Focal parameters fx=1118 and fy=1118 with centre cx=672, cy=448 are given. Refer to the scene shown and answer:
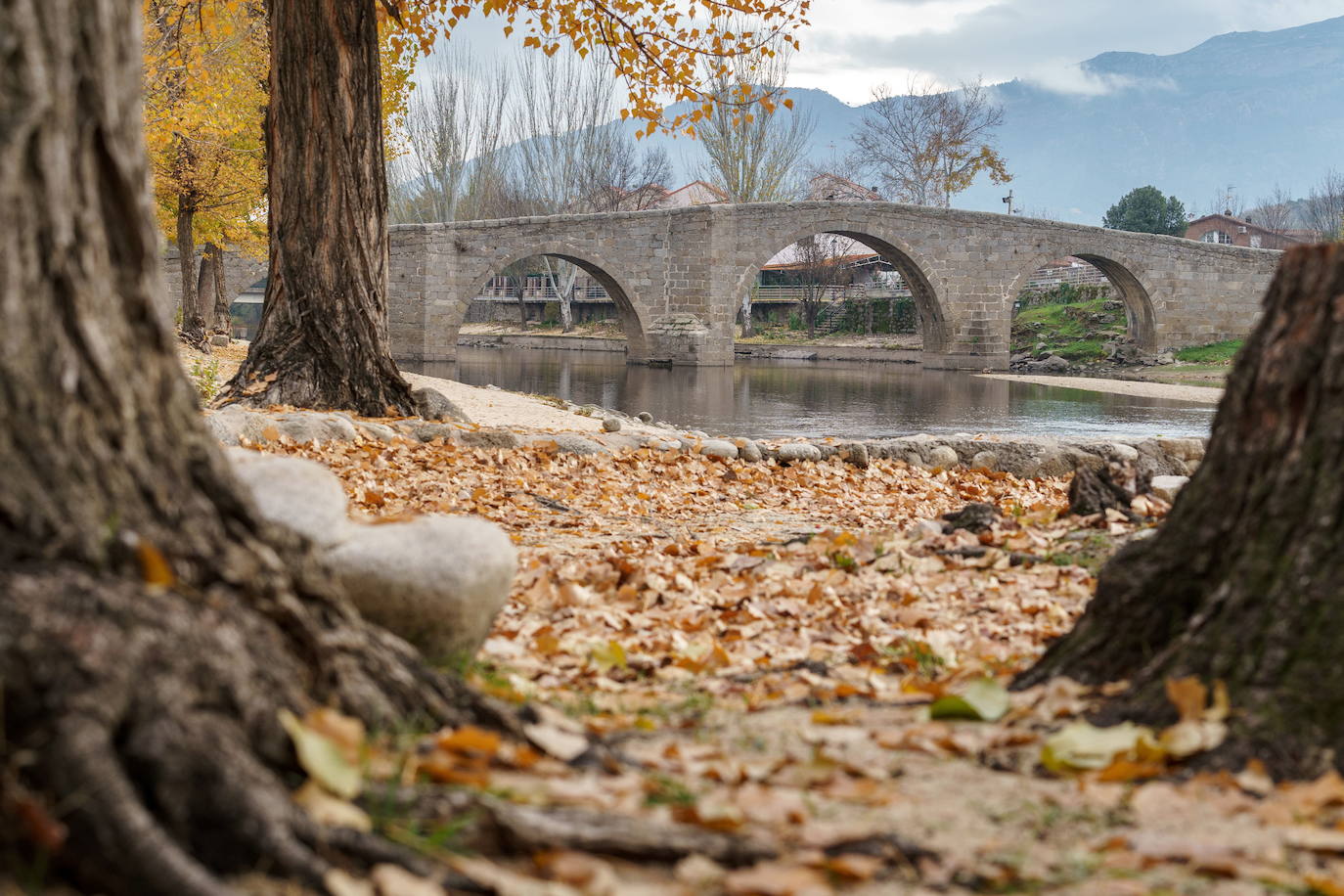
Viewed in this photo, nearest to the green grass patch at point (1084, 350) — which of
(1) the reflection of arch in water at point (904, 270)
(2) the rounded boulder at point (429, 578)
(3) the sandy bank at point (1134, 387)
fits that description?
(1) the reflection of arch in water at point (904, 270)

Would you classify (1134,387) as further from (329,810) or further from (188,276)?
(329,810)

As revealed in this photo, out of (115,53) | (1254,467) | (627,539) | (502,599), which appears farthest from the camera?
(627,539)

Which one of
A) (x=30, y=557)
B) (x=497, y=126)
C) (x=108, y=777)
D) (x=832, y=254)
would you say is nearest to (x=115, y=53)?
(x=30, y=557)

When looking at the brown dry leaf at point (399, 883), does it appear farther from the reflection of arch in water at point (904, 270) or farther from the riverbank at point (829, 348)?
the reflection of arch in water at point (904, 270)

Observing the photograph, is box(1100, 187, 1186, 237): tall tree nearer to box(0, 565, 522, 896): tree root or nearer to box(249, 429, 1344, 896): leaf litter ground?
box(249, 429, 1344, 896): leaf litter ground

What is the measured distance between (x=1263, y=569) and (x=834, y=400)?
16884 mm

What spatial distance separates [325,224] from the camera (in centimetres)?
757

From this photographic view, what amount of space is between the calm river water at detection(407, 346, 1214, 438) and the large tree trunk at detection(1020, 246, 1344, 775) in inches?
416

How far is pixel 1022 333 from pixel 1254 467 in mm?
35972

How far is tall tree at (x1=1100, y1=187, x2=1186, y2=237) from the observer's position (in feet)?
140

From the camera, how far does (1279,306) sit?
2.11m

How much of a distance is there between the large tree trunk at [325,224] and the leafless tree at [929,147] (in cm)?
3586

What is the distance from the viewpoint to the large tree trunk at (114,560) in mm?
1232

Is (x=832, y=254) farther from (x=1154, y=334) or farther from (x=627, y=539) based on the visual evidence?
(x=627, y=539)
